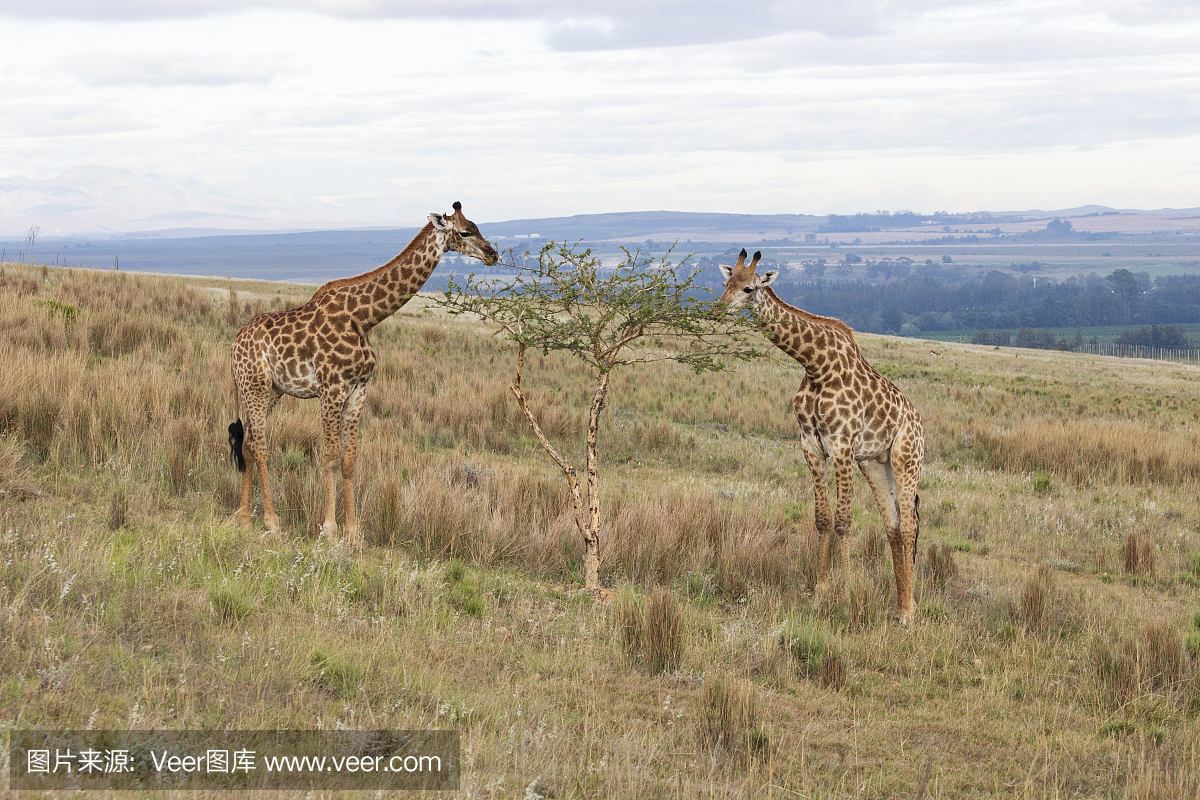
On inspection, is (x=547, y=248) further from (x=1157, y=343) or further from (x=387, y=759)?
(x=1157, y=343)

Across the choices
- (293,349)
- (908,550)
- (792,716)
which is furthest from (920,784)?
(293,349)

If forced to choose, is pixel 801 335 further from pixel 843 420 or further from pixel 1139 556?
pixel 1139 556

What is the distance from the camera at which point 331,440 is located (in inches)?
303

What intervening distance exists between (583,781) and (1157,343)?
147522mm

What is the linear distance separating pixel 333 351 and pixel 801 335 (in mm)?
4181

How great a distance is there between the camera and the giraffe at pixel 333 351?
297 inches

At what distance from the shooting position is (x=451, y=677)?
509 centimetres

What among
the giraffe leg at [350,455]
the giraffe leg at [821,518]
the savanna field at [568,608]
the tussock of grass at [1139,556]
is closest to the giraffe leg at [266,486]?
the savanna field at [568,608]

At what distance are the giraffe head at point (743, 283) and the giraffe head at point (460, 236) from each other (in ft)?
6.82

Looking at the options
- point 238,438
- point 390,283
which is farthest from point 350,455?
point 390,283

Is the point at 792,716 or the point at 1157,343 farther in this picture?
the point at 1157,343

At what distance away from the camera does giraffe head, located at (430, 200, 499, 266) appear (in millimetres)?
7559

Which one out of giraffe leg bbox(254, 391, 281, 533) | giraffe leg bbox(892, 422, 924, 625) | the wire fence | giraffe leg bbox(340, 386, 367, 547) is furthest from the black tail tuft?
the wire fence

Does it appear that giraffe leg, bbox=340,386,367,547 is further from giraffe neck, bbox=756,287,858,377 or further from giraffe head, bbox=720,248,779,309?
giraffe neck, bbox=756,287,858,377
